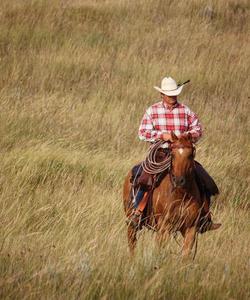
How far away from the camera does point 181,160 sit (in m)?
7.11

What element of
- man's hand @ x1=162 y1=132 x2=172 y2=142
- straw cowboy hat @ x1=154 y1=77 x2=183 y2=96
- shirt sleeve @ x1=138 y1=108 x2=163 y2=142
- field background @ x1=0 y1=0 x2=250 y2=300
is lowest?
field background @ x1=0 y1=0 x2=250 y2=300

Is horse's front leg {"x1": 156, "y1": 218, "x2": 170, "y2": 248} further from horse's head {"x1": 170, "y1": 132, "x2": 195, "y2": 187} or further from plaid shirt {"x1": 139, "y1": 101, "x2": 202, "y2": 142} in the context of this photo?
plaid shirt {"x1": 139, "y1": 101, "x2": 202, "y2": 142}

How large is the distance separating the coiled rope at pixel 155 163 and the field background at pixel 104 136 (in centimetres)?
73

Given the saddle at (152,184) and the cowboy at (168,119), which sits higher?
the cowboy at (168,119)

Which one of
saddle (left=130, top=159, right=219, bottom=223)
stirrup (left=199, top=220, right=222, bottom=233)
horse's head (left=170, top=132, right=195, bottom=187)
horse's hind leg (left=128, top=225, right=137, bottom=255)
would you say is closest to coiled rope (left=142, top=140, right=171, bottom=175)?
A: saddle (left=130, top=159, right=219, bottom=223)

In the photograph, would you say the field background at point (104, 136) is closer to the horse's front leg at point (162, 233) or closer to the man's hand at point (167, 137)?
the horse's front leg at point (162, 233)

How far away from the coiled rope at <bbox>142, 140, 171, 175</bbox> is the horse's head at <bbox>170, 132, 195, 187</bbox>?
391 mm

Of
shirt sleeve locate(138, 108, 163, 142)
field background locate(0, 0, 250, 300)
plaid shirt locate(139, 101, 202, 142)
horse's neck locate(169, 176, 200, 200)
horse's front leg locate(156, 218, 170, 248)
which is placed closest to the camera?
field background locate(0, 0, 250, 300)

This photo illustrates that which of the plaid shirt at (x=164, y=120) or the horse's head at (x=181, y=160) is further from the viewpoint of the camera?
the plaid shirt at (x=164, y=120)

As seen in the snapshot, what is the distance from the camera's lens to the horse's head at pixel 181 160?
23.4ft

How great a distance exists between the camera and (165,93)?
8.11 metres

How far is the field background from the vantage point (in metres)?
5.70

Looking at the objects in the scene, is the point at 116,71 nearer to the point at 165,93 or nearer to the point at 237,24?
the point at 237,24

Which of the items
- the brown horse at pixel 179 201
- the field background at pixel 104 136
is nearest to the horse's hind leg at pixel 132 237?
the brown horse at pixel 179 201
